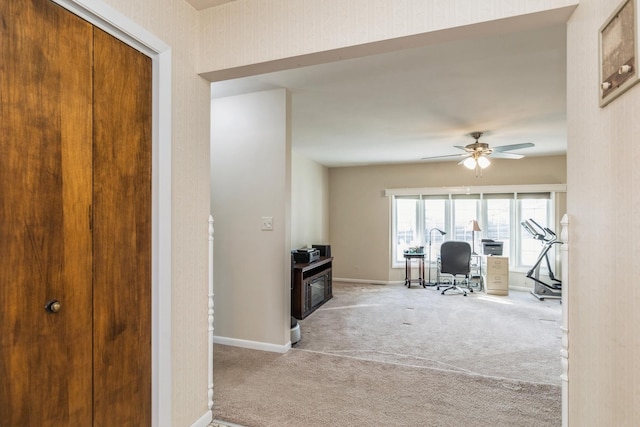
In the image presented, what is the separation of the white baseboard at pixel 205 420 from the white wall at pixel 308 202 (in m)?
3.63

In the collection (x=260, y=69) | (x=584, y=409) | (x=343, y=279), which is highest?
(x=260, y=69)

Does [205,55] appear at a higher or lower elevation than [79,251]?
higher

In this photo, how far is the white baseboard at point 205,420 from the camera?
191cm

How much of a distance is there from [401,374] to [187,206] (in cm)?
208

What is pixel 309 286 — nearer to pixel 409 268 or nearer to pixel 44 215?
pixel 409 268

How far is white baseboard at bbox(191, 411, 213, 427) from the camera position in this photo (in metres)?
1.91

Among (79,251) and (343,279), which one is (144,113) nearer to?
(79,251)

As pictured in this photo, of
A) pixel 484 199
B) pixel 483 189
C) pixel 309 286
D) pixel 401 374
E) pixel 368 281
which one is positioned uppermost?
pixel 483 189

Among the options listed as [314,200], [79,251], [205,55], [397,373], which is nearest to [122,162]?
[79,251]

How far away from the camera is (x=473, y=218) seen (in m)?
6.62

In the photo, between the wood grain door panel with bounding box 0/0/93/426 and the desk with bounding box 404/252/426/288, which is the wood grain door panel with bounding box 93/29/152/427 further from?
the desk with bounding box 404/252/426/288

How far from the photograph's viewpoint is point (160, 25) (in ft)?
5.48

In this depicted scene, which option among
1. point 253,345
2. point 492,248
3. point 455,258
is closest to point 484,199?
point 492,248

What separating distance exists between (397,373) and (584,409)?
1528mm
